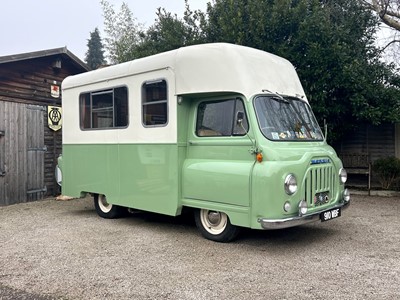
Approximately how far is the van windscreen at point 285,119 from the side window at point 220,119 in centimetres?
29

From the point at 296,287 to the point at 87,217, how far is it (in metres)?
5.26

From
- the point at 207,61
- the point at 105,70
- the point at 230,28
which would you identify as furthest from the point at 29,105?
the point at 207,61

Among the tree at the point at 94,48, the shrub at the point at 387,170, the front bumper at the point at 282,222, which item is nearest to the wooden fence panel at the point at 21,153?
the front bumper at the point at 282,222

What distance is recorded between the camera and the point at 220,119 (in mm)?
5801

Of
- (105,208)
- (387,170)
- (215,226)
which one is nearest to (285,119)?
(215,226)

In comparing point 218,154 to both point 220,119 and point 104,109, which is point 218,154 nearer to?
point 220,119

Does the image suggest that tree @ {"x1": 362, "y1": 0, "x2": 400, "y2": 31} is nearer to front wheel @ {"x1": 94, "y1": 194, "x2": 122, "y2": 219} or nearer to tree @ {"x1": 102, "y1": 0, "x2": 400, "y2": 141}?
tree @ {"x1": 102, "y1": 0, "x2": 400, "y2": 141}

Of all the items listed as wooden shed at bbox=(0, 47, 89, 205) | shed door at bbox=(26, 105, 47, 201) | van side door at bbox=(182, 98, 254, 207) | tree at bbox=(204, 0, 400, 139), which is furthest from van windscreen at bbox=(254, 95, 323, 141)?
shed door at bbox=(26, 105, 47, 201)

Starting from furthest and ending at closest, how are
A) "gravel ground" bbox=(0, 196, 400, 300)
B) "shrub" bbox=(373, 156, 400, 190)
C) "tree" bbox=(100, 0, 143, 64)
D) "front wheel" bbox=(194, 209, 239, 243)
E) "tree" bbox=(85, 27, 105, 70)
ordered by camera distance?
"tree" bbox=(85, 27, 105, 70)
"tree" bbox=(100, 0, 143, 64)
"shrub" bbox=(373, 156, 400, 190)
"front wheel" bbox=(194, 209, 239, 243)
"gravel ground" bbox=(0, 196, 400, 300)

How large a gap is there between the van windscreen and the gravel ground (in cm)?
168

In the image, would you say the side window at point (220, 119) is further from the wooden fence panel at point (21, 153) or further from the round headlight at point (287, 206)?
the wooden fence panel at point (21, 153)

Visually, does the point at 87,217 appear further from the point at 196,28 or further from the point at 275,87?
the point at 196,28

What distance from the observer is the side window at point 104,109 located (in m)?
6.93

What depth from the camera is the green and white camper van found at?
5.11m
